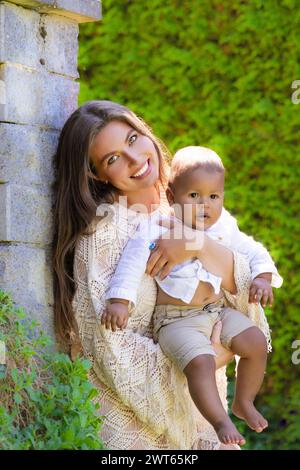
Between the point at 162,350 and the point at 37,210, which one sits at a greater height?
the point at 37,210

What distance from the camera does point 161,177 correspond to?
4039 millimetres

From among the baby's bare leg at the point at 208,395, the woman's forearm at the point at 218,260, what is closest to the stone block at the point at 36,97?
the woman's forearm at the point at 218,260

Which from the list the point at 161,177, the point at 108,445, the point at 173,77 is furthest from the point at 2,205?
the point at 173,77

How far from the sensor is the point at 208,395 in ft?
11.3

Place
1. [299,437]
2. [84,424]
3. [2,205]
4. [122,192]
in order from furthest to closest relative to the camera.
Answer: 1. [299,437]
2. [122,192]
3. [2,205]
4. [84,424]

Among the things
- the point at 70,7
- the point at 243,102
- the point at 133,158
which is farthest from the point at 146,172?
the point at 243,102

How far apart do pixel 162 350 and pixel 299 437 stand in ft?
7.48

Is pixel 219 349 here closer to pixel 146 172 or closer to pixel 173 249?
pixel 173 249

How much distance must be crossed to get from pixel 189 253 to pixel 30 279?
616 millimetres

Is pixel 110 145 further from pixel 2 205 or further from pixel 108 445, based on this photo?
pixel 108 445

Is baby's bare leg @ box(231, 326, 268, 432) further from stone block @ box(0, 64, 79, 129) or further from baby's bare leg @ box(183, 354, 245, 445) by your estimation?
stone block @ box(0, 64, 79, 129)

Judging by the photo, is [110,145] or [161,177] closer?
[110,145]

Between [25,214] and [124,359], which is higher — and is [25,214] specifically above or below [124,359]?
above

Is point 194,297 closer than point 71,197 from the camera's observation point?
Yes
